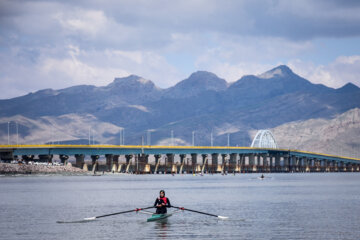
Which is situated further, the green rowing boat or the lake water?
the green rowing boat

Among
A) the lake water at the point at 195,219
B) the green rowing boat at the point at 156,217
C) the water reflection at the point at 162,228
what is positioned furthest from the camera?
the green rowing boat at the point at 156,217

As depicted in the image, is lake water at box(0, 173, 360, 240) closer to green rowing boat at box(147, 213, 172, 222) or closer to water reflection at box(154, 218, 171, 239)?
water reflection at box(154, 218, 171, 239)

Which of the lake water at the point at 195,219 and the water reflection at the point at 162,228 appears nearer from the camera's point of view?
the water reflection at the point at 162,228

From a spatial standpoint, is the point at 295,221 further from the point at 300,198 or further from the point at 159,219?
the point at 300,198

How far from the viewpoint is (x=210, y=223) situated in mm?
77375

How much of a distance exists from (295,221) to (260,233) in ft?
36.3

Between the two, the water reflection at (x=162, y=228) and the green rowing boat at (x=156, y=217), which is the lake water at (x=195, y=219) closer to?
the water reflection at (x=162, y=228)

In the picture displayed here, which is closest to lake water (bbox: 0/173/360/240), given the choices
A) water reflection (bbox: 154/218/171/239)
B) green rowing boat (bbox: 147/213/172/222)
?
water reflection (bbox: 154/218/171/239)

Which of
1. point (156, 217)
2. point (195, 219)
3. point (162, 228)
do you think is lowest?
point (162, 228)

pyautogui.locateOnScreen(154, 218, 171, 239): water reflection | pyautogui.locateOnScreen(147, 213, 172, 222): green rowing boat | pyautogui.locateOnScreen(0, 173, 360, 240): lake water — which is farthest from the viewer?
pyautogui.locateOnScreen(147, 213, 172, 222): green rowing boat

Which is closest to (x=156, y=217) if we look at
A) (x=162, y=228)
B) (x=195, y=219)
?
(x=162, y=228)

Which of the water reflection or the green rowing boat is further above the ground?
the green rowing boat

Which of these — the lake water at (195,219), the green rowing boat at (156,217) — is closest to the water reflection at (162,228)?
the lake water at (195,219)

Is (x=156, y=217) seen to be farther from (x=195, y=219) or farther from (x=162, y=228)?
(x=195, y=219)
